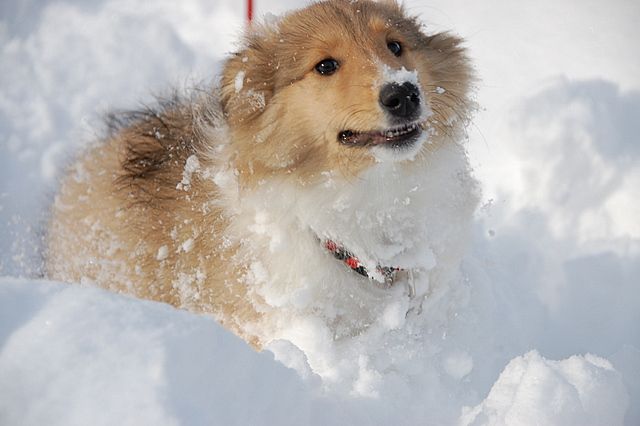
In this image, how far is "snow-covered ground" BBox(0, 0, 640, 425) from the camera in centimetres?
161

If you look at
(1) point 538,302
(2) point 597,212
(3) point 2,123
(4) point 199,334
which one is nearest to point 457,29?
(2) point 597,212

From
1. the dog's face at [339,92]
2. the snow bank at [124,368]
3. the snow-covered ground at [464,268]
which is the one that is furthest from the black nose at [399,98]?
the snow bank at [124,368]

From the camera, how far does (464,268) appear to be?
11.4 feet

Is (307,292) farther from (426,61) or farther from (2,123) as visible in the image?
(2,123)

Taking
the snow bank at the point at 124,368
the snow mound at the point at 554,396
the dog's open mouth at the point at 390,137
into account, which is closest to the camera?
the snow bank at the point at 124,368

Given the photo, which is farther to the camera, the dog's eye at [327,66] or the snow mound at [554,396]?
the dog's eye at [327,66]

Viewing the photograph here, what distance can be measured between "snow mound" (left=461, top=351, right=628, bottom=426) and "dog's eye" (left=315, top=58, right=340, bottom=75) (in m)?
1.39

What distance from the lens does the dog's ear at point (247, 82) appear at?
284 centimetres

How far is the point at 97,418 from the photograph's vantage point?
1488 millimetres

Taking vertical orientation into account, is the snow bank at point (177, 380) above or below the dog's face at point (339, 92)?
below

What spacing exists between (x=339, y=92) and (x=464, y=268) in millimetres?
1410

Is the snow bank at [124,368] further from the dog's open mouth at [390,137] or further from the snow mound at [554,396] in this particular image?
the dog's open mouth at [390,137]

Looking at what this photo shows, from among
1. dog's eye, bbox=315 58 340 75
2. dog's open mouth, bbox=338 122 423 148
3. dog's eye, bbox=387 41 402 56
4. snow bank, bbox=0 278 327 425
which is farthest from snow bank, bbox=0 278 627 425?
dog's eye, bbox=387 41 402 56

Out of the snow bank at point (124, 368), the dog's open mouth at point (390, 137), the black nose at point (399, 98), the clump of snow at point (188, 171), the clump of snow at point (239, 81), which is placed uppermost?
the black nose at point (399, 98)
